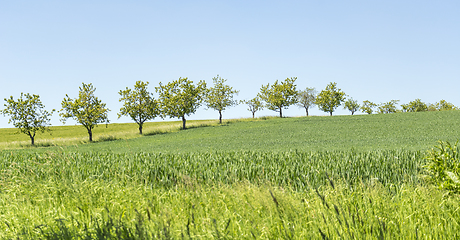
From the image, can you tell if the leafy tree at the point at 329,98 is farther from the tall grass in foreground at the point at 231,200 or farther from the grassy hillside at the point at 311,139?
the tall grass in foreground at the point at 231,200

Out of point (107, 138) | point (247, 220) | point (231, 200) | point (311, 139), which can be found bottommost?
point (311, 139)

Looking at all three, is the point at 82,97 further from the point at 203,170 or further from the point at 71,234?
the point at 71,234

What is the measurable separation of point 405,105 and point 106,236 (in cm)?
12343

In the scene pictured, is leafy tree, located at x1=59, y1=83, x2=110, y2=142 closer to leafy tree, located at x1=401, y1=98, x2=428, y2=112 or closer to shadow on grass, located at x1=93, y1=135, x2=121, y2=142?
shadow on grass, located at x1=93, y1=135, x2=121, y2=142

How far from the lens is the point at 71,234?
3938 mm

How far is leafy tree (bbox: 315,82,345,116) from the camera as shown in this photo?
270 ft

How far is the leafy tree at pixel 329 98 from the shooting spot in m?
82.4

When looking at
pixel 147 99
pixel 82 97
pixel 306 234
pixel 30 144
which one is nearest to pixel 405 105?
pixel 147 99

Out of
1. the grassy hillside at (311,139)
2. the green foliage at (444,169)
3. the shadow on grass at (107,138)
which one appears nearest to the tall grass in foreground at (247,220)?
the green foliage at (444,169)

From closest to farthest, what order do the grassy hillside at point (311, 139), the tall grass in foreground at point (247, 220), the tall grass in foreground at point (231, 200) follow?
1. the tall grass in foreground at point (247, 220)
2. the tall grass in foreground at point (231, 200)
3. the grassy hillside at point (311, 139)

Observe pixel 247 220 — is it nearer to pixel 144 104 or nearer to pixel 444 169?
pixel 444 169

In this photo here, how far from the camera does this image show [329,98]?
270ft

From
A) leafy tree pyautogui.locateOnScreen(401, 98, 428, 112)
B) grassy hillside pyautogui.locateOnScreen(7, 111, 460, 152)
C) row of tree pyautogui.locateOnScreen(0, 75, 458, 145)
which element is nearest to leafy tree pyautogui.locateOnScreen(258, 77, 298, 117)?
row of tree pyautogui.locateOnScreen(0, 75, 458, 145)

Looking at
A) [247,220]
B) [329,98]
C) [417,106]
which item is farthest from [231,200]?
[417,106]
